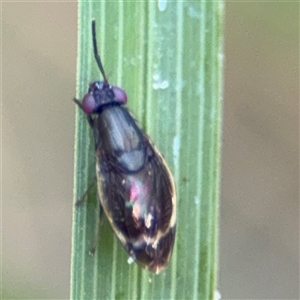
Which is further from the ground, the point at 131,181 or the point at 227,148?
the point at 227,148

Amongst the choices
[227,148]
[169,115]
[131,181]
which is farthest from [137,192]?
[227,148]

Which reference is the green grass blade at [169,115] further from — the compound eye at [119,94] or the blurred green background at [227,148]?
the blurred green background at [227,148]

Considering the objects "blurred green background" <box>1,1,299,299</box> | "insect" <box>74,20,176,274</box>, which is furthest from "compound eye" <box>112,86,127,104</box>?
"blurred green background" <box>1,1,299,299</box>

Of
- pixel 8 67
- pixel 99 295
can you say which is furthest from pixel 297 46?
pixel 99 295

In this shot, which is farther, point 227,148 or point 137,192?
point 227,148

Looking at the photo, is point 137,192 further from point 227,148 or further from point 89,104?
point 227,148
